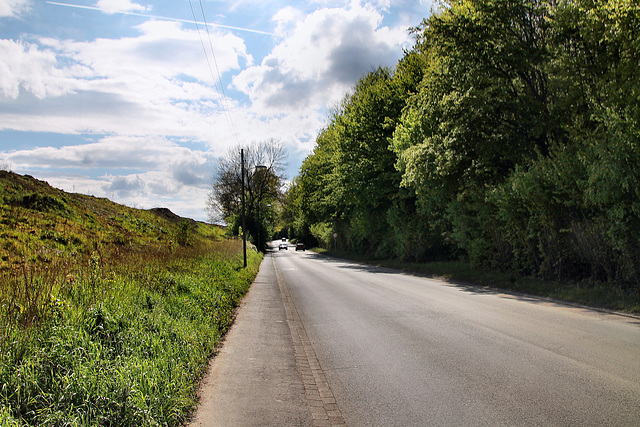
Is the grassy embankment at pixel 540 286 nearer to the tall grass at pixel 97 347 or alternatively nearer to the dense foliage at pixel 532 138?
the dense foliage at pixel 532 138

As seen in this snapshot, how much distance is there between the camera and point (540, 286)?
1429 centimetres

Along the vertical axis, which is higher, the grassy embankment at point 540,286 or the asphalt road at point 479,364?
the grassy embankment at point 540,286

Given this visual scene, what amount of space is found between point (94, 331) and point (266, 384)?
2.27 metres

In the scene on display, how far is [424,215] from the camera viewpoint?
1048 inches

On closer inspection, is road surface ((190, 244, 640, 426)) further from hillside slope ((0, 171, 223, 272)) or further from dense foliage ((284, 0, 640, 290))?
hillside slope ((0, 171, 223, 272))

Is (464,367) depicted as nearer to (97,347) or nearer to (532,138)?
(97,347)

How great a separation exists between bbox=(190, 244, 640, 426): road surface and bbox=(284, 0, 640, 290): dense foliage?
381cm

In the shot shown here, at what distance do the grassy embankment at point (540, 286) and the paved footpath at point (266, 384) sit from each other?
25.8 feet

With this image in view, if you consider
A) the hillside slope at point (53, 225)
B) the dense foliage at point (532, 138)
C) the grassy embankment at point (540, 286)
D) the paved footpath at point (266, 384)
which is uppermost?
the dense foliage at point (532, 138)

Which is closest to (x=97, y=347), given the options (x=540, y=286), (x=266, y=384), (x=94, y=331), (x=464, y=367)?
(x=94, y=331)

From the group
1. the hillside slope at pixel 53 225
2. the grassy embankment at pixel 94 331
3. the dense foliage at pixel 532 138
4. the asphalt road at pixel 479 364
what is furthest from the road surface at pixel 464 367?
the hillside slope at pixel 53 225

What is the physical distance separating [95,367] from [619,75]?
14.4m

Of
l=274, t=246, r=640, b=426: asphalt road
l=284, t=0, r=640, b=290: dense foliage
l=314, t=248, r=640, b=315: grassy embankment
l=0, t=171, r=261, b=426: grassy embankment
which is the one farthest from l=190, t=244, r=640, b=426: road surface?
l=284, t=0, r=640, b=290: dense foliage

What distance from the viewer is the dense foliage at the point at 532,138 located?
11398 mm
